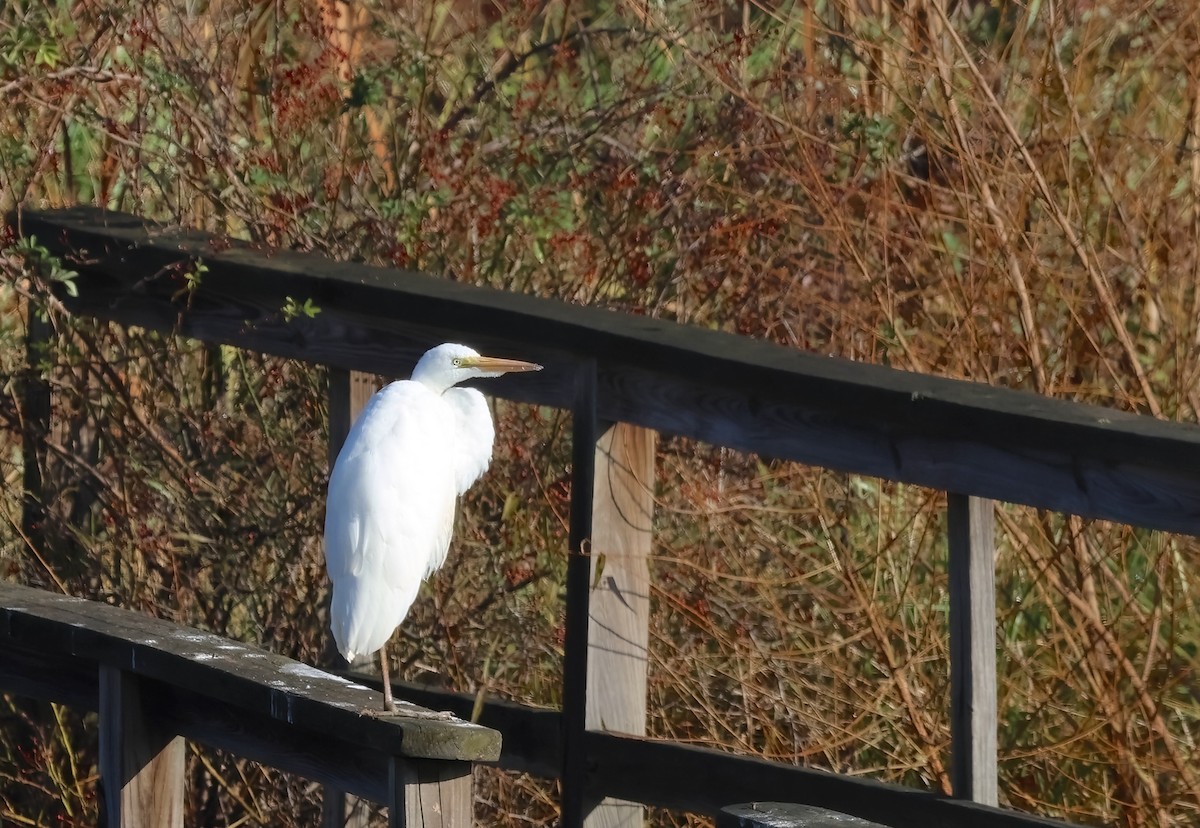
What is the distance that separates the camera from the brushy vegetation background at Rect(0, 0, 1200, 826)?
12.0 ft

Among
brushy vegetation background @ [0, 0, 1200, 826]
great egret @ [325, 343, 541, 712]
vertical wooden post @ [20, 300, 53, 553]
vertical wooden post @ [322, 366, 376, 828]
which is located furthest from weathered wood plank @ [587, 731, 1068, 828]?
vertical wooden post @ [20, 300, 53, 553]

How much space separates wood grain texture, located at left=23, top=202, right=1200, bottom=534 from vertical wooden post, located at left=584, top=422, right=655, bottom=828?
12 cm

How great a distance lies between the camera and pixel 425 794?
6.77 feet

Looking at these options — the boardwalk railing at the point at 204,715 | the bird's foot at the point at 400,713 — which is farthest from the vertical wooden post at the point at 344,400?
the bird's foot at the point at 400,713

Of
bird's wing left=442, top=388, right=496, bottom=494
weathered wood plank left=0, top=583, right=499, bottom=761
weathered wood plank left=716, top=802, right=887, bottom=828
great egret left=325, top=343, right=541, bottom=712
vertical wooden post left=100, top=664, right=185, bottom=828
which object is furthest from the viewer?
bird's wing left=442, top=388, right=496, bottom=494

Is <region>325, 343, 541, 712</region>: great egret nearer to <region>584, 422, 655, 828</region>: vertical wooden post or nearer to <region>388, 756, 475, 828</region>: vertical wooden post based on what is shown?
<region>584, 422, 655, 828</region>: vertical wooden post

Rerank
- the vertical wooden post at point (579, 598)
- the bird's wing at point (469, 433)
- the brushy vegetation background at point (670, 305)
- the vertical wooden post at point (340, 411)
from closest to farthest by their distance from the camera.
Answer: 1. the vertical wooden post at point (579, 598)
2. the bird's wing at point (469, 433)
3. the vertical wooden post at point (340, 411)
4. the brushy vegetation background at point (670, 305)

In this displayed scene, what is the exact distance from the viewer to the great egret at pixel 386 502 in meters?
3.05

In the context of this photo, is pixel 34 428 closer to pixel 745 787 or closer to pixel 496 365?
pixel 496 365

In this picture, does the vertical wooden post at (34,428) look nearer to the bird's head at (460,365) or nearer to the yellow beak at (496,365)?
the bird's head at (460,365)

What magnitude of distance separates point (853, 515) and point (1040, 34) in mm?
1508

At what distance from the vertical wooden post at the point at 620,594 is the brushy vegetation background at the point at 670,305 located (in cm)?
51

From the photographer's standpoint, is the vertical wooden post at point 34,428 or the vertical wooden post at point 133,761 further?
the vertical wooden post at point 34,428

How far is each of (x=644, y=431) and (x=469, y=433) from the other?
0.48 meters
